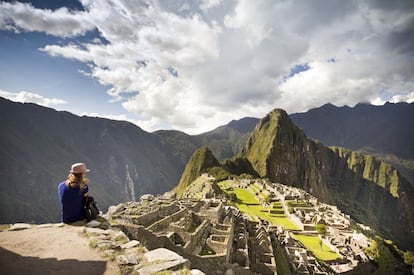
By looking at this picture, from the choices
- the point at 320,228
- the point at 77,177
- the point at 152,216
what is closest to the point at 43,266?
the point at 77,177

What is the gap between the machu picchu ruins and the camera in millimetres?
13499

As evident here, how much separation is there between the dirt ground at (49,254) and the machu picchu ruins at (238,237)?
1960 millimetres

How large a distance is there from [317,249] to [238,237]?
21.4 m

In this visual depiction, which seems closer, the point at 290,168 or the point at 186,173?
the point at 186,173

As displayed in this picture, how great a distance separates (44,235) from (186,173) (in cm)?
13908

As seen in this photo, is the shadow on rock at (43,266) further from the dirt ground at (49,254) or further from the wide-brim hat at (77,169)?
the wide-brim hat at (77,169)

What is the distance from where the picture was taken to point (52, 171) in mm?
191125

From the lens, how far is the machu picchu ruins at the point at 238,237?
44.3ft

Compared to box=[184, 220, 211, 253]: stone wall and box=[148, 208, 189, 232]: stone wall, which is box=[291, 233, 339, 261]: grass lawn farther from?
box=[148, 208, 189, 232]: stone wall

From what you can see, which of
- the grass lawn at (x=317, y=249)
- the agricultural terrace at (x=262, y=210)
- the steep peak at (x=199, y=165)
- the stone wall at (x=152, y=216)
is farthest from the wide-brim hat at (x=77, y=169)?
the steep peak at (x=199, y=165)

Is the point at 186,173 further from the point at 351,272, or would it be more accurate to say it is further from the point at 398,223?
the point at 398,223

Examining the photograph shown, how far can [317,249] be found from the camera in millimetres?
37531

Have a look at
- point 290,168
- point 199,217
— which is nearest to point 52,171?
point 290,168

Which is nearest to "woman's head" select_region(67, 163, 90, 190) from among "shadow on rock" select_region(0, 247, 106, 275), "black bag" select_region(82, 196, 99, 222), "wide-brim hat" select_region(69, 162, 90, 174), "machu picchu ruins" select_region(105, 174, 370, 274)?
"wide-brim hat" select_region(69, 162, 90, 174)
